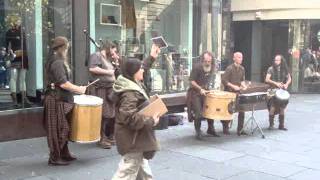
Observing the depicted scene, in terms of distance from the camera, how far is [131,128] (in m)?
4.96

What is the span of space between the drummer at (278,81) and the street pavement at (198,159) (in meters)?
0.34

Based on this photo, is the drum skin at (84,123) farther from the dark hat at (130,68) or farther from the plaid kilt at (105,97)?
the dark hat at (130,68)

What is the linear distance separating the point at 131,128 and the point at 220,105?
4.11 meters

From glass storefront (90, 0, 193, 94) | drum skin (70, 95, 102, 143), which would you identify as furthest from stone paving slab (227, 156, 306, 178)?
glass storefront (90, 0, 193, 94)

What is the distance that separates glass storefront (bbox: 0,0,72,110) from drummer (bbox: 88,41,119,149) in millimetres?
1275

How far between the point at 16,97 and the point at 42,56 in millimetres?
901

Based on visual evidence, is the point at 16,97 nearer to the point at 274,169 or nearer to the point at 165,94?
the point at 165,94

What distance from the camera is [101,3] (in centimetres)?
1005

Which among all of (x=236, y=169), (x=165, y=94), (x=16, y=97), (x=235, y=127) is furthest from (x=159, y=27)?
(x=236, y=169)

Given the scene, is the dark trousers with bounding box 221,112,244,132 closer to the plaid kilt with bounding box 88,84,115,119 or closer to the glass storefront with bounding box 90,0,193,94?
the glass storefront with bounding box 90,0,193,94

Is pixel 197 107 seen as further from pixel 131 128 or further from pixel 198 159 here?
pixel 131 128

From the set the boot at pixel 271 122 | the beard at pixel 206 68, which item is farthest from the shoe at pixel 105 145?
the boot at pixel 271 122

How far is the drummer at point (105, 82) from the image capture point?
809 centimetres

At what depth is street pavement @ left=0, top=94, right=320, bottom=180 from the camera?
674cm
